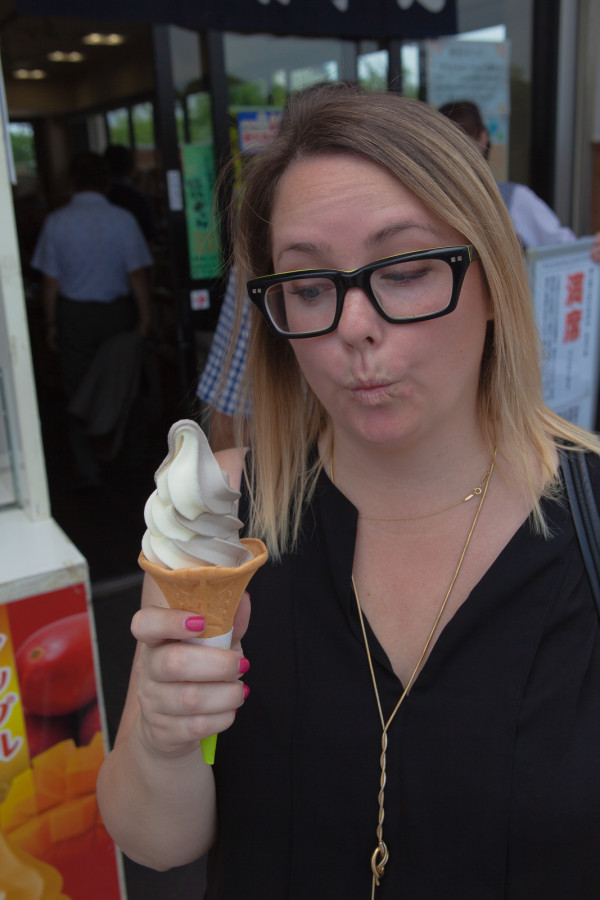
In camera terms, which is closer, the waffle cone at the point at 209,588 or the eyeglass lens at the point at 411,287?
the waffle cone at the point at 209,588

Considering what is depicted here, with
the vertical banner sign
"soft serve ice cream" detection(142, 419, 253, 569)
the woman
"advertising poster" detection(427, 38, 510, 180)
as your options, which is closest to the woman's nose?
the woman

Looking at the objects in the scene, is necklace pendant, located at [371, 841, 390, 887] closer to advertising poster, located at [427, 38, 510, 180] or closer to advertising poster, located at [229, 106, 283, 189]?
advertising poster, located at [229, 106, 283, 189]

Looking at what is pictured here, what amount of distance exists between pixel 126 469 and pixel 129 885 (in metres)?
3.90

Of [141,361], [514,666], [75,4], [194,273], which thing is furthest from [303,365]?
[141,361]

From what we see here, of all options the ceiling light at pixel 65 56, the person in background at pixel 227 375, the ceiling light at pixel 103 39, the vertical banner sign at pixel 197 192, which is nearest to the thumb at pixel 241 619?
the person in background at pixel 227 375

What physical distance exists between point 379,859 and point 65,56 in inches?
386

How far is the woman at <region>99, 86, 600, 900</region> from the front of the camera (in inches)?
47.9

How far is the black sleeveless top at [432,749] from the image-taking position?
1207 mm

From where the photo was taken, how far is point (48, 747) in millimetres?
1958

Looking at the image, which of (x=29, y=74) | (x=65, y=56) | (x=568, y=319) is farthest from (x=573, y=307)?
(x=29, y=74)

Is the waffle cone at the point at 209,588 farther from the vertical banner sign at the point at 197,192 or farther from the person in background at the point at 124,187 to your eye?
the person in background at the point at 124,187

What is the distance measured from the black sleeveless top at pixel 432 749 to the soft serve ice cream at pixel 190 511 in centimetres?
34

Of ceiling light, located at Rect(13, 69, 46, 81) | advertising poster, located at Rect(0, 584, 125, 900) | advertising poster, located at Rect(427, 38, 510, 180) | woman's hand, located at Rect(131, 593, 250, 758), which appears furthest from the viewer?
ceiling light, located at Rect(13, 69, 46, 81)

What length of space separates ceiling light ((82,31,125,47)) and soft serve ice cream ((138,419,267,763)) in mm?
8211
